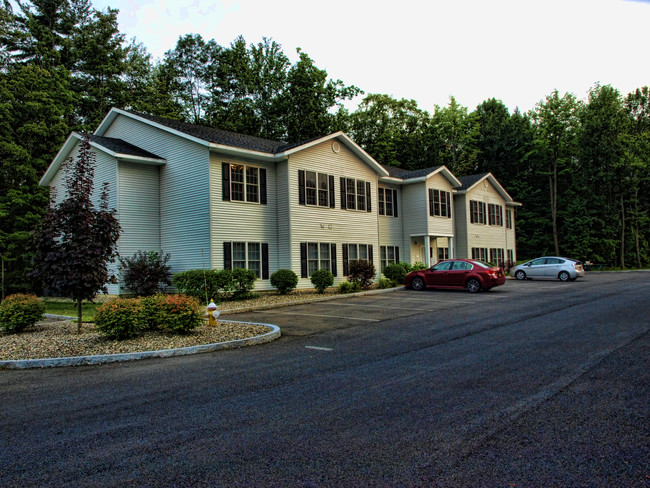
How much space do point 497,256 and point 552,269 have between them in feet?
31.6

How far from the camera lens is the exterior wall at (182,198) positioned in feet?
65.0

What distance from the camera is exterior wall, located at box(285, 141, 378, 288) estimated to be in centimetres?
2209

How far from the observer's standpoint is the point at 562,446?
3992 mm

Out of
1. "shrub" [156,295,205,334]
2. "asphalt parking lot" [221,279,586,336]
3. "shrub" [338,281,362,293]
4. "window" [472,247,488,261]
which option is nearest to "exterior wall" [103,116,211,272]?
"asphalt parking lot" [221,279,586,336]

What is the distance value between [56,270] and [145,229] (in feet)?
35.8

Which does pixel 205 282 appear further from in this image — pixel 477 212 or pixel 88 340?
pixel 477 212

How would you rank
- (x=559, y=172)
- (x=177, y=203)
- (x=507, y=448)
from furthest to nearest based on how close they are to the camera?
(x=559, y=172) < (x=177, y=203) < (x=507, y=448)

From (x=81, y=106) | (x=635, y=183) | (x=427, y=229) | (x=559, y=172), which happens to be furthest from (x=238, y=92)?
(x=635, y=183)

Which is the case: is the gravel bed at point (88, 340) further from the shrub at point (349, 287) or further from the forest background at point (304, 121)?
the forest background at point (304, 121)

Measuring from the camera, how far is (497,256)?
37.7 meters

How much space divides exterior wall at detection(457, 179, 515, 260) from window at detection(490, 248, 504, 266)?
334 millimetres

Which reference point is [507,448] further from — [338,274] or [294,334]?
[338,274]

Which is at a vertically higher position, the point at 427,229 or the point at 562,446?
the point at 427,229

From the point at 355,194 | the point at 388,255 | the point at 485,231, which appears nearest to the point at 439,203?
the point at 388,255
